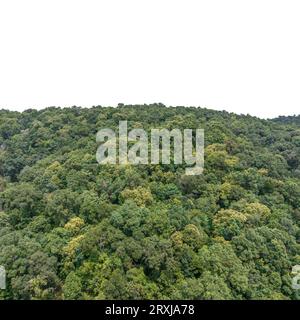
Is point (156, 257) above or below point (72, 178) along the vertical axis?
below

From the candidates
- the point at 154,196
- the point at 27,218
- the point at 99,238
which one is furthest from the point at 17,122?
the point at 99,238

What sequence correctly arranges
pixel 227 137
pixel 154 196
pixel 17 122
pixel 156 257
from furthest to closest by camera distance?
pixel 17 122
pixel 227 137
pixel 154 196
pixel 156 257

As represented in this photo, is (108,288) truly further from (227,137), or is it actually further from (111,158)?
(227,137)

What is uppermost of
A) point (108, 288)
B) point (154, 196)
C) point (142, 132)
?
point (142, 132)

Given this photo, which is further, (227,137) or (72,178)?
(227,137)

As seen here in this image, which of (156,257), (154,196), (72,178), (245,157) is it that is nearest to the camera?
(156,257)
